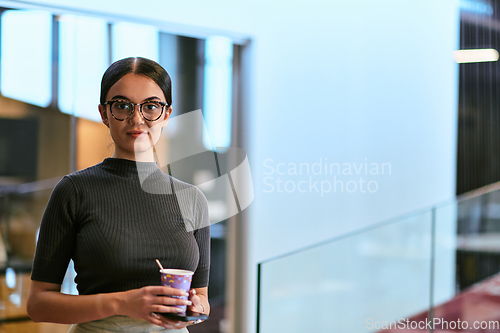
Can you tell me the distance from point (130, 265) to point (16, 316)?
6.47 feet

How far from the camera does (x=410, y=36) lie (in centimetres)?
407

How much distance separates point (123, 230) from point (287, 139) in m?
2.41

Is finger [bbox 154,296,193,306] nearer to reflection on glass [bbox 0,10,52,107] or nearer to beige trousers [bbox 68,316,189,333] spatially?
beige trousers [bbox 68,316,189,333]

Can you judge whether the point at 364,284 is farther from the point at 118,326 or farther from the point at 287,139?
the point at 118,326

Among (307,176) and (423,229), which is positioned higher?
(307,176)

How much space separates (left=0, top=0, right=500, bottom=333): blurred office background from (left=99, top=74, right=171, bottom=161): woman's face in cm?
98

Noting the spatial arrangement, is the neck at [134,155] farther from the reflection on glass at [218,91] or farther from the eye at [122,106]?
the reflection on glass at [218,91]

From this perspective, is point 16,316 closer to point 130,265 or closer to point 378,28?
point 130,265

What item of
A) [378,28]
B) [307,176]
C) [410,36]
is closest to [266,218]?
[307,176]

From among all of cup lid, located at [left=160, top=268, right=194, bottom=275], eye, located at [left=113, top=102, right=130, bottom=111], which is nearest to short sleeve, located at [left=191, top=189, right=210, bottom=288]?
cup lid, located at [left=160, top=268, right=194, bottom=275]

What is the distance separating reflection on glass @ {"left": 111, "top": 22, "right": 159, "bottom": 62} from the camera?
277 centimetres

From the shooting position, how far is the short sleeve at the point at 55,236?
1.01 m

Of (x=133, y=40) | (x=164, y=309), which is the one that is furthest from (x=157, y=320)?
(x=133, y=40)

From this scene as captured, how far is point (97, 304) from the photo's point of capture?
0.99 m
